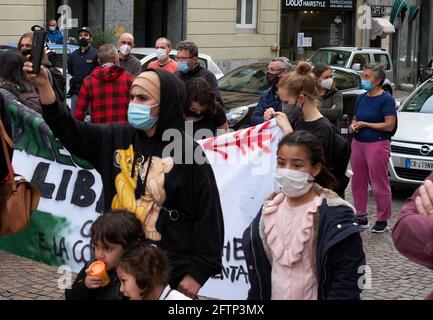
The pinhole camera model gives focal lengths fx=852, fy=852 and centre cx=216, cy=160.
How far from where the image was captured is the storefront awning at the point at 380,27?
108ft

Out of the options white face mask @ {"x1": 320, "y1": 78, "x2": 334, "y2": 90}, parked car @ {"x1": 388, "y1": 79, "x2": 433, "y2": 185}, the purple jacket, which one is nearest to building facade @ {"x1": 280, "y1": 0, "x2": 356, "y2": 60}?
parked car @ {"x1": 388, "y1": 79, "x2": 433, "y2": 185}

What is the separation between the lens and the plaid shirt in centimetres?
820

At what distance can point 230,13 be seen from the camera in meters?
27.1

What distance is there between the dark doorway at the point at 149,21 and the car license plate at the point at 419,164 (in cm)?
1630

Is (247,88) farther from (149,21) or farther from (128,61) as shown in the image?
(149,21)

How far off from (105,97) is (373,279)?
120 inches

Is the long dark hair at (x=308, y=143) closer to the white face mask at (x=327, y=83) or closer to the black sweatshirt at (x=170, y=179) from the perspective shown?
the black sweatshirt at (x=170, y=179)

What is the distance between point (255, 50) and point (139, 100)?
24.4 metres

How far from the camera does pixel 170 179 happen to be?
4082mm

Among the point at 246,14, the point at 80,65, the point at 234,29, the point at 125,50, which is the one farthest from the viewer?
the point at 246,14

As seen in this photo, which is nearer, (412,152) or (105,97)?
(105,97)

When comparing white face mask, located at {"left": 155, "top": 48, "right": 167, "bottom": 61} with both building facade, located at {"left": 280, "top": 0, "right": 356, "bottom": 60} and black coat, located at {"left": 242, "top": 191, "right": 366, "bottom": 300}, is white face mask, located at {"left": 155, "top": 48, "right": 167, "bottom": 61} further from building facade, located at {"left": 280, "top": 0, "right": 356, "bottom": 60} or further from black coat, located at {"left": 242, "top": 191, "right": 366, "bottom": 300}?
building facade, located at {"left": 280, "top": 0, "right": 356, "bottom": 60}

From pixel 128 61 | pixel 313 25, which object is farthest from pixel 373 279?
pixel 313 25

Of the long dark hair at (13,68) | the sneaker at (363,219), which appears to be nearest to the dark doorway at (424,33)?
the sneaker at (363,219)
